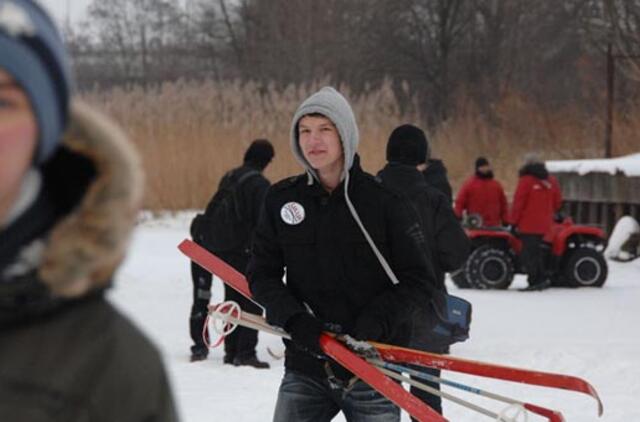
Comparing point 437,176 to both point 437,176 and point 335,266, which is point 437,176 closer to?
point 437,176

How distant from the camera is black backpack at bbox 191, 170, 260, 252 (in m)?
7.92

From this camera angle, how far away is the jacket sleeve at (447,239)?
5602 mm

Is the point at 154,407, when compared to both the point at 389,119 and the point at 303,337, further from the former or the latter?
the point at 389,119

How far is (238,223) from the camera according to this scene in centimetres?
793

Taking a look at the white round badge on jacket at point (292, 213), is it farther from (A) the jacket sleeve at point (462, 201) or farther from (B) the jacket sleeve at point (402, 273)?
(A) the jacket sleeve at point (462, 201)

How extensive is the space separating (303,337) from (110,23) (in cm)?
4563

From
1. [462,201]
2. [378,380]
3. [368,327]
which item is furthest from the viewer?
[462,201]

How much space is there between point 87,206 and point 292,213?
8.33ft

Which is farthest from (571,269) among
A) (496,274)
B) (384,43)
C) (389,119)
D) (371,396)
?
(384,43)

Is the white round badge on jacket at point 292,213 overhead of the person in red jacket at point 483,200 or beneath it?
overhead

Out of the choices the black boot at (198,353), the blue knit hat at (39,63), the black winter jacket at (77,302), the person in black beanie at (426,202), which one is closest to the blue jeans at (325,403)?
the person in black beanie at (426,202)

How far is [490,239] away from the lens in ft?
41.7

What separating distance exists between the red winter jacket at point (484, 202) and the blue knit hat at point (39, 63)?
38.8ft

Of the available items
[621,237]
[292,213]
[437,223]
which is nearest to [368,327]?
[292,213]
